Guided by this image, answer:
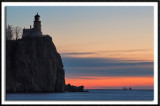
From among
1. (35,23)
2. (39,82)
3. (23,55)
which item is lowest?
(39,82)

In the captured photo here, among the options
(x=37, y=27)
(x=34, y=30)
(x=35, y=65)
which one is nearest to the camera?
(x=37, y=27)

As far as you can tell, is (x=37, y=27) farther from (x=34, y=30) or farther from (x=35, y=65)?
(x=35, y=65)

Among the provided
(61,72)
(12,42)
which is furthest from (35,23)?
Answer: (61,72)

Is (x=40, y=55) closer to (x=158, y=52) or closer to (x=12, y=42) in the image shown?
(x=12, y=42)

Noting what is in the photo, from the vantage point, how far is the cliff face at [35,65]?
57.1 metres

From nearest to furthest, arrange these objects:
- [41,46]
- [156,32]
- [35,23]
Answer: [156,32], [35,23], [41,46]

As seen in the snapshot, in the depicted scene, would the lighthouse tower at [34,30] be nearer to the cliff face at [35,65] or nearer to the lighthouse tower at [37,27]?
the lighthouse tower at [37,27]

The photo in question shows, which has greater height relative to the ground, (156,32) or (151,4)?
(151,4)

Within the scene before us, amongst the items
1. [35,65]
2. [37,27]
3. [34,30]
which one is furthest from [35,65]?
[37,27]

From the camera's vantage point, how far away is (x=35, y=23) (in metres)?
57.0

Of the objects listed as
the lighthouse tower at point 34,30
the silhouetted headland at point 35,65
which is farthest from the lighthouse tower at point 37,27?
the silhouetted headland at point 35,65

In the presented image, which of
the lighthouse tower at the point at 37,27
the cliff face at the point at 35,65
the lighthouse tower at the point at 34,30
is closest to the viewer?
the lighthouse tower at the point at 37,27

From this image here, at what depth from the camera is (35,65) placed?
59.6 m

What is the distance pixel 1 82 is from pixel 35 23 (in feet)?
124
